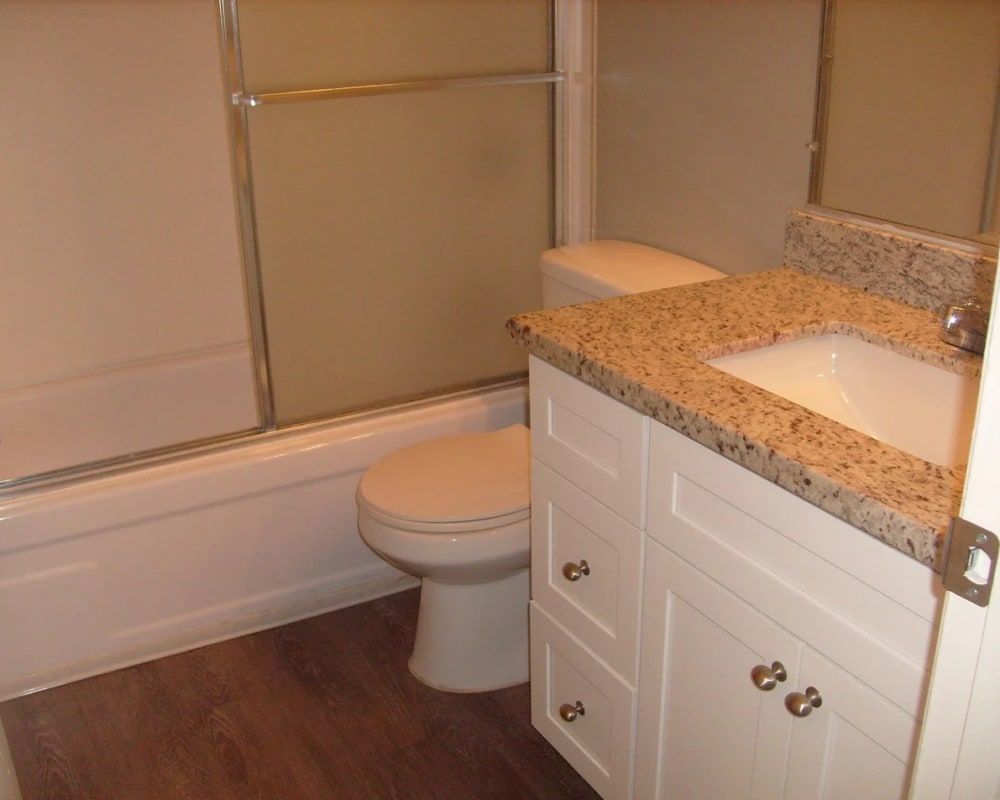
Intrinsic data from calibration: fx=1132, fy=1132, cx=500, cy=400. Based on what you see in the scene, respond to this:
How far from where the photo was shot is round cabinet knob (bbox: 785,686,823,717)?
51.0 inches

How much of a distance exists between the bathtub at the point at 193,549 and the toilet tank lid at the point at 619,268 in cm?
49

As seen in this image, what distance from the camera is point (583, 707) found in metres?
1.84

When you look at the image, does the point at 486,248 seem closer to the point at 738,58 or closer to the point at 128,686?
the point at 738,58

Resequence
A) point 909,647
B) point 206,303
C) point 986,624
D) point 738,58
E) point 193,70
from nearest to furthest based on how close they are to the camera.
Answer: point 986,624 < point 909,647 < point 738,58 < point 193,70 < point 206,303

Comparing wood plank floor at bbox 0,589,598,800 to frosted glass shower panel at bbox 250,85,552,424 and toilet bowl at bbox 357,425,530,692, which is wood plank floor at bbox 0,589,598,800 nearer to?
toilet bowl at bbox 357,425,530,692

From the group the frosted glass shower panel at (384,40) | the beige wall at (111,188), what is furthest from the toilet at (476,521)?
the beige wall at (111,188)

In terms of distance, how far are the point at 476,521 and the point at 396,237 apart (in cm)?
74

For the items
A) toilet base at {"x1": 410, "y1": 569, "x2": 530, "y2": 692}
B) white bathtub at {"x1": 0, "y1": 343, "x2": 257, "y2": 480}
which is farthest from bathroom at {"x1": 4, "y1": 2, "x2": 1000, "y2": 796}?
toilet base at {"x1": 410, "y1": 569, "x2": 530, "y2": 692}

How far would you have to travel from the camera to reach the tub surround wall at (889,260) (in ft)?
5.41

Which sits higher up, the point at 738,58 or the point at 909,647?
the point at 738,58

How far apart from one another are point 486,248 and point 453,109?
33 centimetres

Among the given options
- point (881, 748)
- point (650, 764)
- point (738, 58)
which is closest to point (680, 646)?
point (650, 764)

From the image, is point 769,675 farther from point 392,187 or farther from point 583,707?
point 392,187

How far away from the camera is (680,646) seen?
5.05 feet
